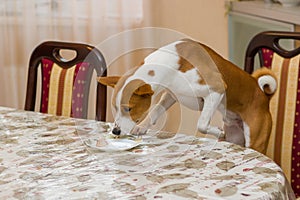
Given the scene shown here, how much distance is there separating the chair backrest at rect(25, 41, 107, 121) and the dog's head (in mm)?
484

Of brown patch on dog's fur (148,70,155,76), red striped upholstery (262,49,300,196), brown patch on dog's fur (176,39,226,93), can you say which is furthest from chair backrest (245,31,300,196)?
A: brown patch on dog's fur (148,70,155,76)

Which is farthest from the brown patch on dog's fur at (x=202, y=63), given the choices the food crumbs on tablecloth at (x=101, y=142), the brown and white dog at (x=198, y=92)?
the food crumbs on tablecloth at (x=101, y=142)

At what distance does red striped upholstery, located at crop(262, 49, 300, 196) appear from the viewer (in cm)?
229

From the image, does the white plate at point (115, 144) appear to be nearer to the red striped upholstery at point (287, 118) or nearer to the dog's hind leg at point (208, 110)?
the dog's hind leg at point (208, 110)

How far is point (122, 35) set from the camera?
354cm

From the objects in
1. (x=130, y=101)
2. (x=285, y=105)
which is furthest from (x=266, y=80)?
(x=130, y=101)

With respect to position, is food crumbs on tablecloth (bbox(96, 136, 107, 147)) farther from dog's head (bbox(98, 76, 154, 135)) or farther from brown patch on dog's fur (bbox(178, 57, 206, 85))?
brown patch on dog's fur (bbox(178, 57, 206, 85))

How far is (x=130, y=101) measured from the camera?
6.32ft

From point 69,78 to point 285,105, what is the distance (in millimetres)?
806

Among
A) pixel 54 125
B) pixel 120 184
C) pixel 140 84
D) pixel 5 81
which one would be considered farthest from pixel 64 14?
pixel 120 184

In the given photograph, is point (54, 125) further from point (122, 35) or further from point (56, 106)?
point (122, 35)

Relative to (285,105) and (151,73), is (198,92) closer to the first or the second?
(151,73)

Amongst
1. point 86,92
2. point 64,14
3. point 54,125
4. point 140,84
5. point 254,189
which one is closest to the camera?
point 254,189

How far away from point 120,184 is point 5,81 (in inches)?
81.3
